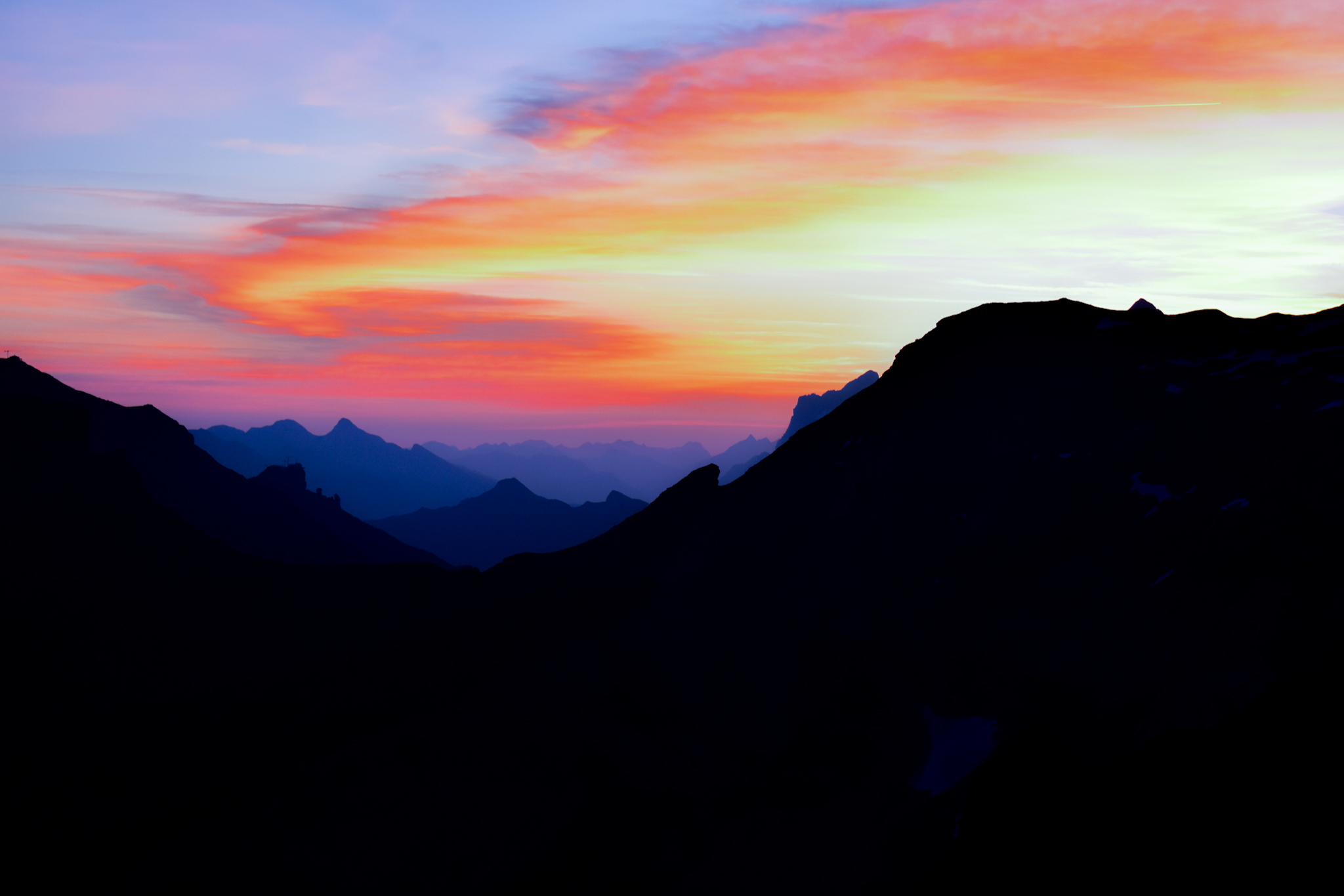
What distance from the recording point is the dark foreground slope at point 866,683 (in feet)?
A: 110

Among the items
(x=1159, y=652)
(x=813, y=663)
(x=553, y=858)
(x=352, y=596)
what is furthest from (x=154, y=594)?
(x=1159, y=652)

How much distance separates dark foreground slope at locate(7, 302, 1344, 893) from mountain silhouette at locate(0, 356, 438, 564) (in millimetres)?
66390

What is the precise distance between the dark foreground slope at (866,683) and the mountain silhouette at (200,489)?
66.4m

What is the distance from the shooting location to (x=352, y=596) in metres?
110

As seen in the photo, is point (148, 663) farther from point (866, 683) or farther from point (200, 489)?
point (200, 489)

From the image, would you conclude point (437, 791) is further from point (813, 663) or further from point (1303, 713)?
point (1303, 713)

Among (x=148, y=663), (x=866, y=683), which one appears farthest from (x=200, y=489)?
(x=866, y=683)

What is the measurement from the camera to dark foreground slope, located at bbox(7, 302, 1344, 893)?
3350 centimetres

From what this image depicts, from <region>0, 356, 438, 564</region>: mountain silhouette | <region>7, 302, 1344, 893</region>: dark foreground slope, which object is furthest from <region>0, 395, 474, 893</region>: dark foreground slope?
<region>0, 356, 438, 564</region>: mountain silhouette

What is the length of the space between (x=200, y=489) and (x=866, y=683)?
492 feet

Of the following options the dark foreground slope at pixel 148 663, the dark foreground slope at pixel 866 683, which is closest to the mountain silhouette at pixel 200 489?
the dark foreground slope at pixel 148 663

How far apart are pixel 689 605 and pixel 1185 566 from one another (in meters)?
47.1

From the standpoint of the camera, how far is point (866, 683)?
216 feet

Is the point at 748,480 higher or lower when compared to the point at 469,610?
higher
